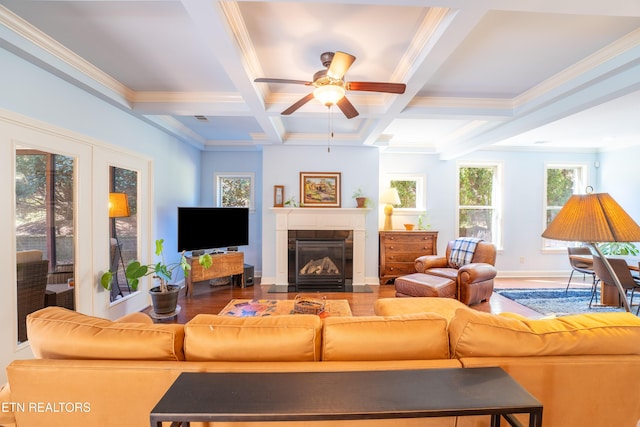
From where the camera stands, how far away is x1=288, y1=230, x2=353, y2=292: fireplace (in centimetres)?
467

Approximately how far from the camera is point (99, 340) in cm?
110

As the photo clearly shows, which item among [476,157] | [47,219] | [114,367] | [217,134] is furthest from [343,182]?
[114,367]

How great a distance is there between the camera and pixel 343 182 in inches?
193

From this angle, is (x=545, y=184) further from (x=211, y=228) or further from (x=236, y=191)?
(x=211, y=228)

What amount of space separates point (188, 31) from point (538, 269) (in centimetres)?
681

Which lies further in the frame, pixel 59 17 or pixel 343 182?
pixel 343 182

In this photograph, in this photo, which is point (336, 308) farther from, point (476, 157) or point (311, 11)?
point (476, 157)

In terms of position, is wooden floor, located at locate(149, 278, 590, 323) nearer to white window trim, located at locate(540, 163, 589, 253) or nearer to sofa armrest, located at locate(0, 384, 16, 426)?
white window trim, located at locate(540, 163, 589, 253)

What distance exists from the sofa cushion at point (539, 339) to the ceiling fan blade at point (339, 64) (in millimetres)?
1715

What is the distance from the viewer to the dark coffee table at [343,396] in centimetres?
82

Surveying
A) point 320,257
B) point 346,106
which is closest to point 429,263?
point 320,257

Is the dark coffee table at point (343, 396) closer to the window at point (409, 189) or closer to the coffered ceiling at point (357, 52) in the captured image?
the coffered ceiling at point (357, 52)

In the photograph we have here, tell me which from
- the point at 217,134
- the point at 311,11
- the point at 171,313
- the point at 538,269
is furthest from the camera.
→ the point at 538,269

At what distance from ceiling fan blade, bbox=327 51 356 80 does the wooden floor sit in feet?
9.24
